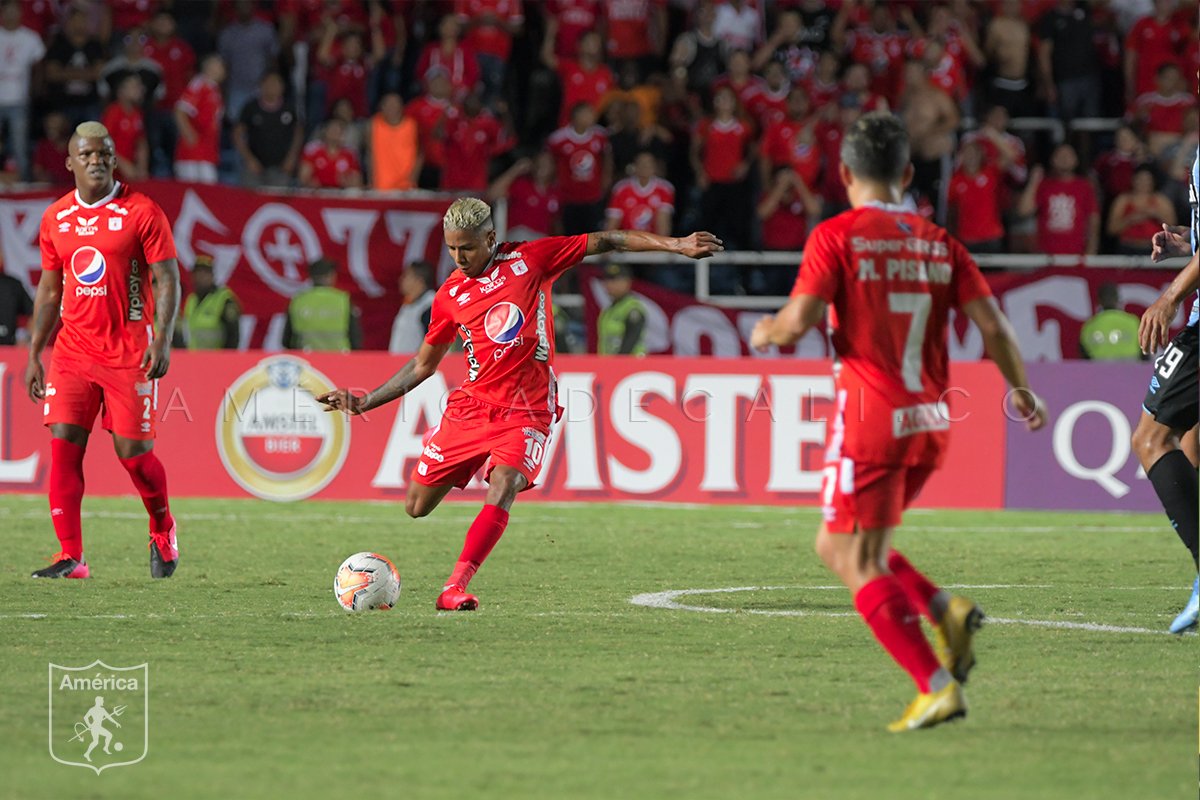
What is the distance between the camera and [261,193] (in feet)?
55.5

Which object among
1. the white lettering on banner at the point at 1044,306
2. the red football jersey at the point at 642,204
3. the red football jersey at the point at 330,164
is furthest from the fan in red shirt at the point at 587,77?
the white lettering on banner at the point at 1044,306

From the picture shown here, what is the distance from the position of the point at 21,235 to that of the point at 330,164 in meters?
3.37

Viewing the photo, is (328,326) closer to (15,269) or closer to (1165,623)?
(15,269)

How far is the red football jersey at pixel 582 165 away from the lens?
1869 cm

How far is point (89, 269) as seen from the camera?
967cm

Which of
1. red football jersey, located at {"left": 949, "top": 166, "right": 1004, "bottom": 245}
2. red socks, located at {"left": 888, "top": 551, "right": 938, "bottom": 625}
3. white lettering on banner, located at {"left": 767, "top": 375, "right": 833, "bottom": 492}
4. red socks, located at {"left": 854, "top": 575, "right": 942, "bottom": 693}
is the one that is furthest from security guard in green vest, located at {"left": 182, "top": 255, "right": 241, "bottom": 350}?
red socks, located at {"left": 854, "top": 575, "right": 942, "bottom": 693}

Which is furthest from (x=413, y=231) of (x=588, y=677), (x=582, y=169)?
(x=588, y=677)

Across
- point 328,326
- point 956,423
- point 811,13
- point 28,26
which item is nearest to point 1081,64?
point 811,13

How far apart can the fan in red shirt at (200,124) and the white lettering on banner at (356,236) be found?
209cm

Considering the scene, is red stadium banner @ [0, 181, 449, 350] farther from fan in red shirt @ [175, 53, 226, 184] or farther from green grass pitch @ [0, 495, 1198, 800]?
green grass pitch @ [0, 495, 1198, 800]

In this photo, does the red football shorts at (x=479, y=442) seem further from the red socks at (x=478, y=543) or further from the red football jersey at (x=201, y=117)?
the red football jersey at (x=201, y=117)

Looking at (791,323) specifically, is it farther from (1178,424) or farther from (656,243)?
(1178,424)

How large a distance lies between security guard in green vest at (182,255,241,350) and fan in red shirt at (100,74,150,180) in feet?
7.71

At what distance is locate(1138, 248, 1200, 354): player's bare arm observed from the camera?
720cm
